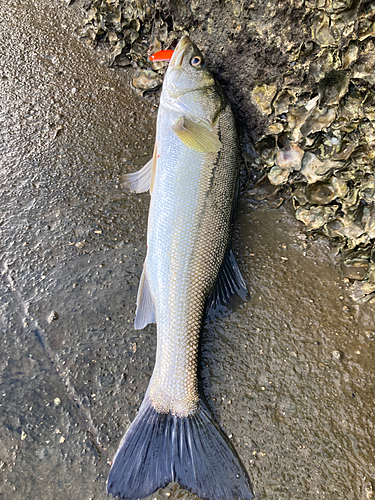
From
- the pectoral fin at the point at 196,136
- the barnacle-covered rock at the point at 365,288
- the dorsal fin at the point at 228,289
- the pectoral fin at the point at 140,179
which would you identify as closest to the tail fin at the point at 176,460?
the dorsal fin at the point at 228,289

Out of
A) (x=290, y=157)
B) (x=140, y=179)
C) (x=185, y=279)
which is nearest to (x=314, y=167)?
(x=290, y=157)

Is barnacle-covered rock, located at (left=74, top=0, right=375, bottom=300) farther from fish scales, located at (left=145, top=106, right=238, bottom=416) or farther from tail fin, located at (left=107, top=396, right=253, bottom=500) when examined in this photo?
tail fin, located at (left=107, top=396, right=253, bottom=500)

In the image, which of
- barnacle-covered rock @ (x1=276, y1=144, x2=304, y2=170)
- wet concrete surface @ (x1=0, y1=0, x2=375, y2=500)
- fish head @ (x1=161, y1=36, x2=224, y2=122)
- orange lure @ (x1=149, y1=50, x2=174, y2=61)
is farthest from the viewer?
orange lure @ (x1=149, y1=50, x2=174, y2=61)

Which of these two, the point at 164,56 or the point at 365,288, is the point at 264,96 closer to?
the point at 164,56

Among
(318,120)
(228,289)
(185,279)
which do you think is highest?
(318,120)

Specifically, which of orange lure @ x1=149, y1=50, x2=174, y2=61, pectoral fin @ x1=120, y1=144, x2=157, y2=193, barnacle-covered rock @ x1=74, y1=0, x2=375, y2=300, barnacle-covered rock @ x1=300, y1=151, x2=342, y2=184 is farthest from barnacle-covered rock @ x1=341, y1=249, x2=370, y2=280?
orange lure @ x1=149, y1=50, x2=174, y2=61

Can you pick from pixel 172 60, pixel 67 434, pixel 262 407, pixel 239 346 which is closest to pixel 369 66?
pixel 172 60

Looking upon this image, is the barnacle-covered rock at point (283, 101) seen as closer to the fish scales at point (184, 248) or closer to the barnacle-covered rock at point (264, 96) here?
the barnacle-covered rock at point (264, 96)
